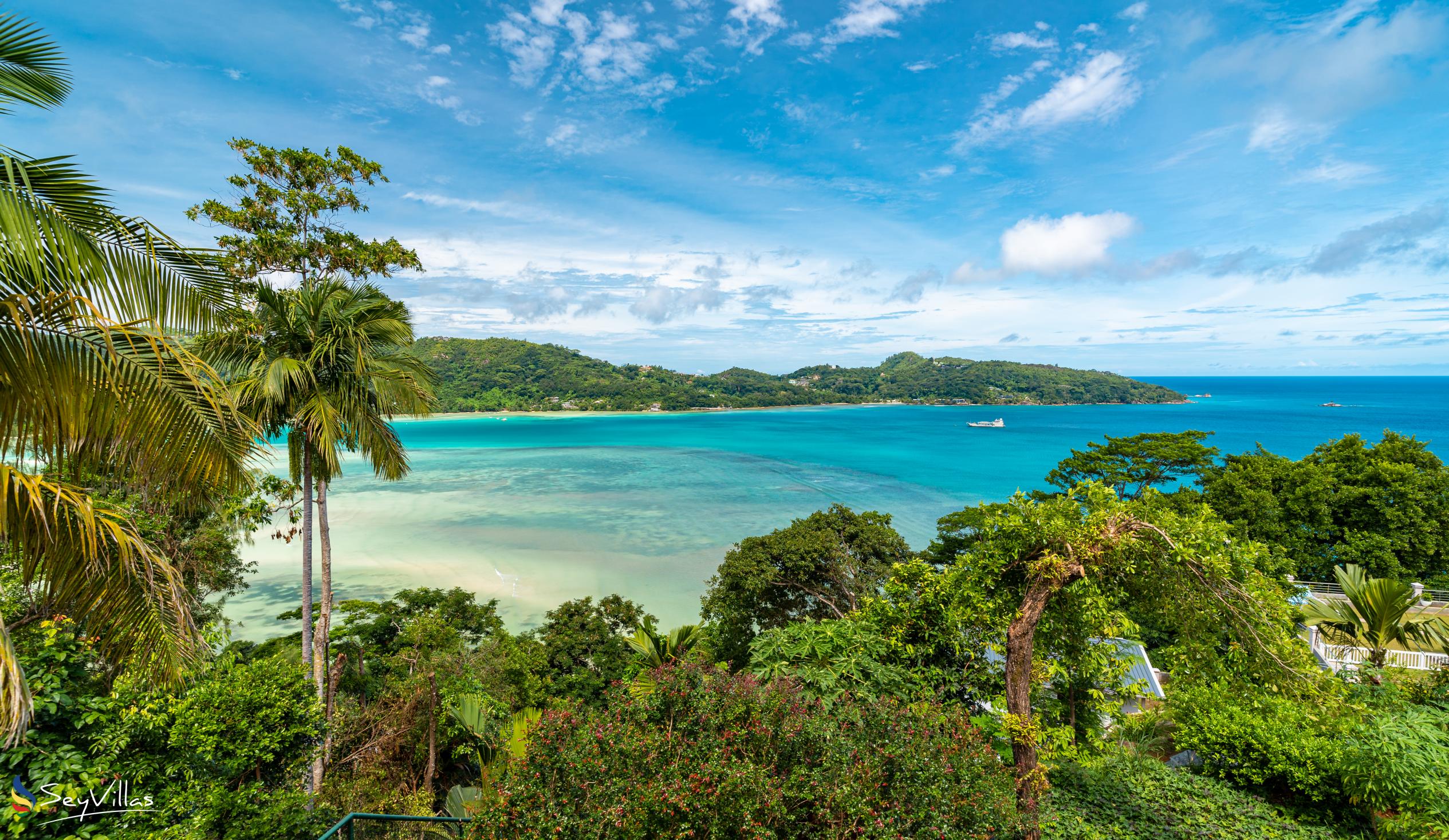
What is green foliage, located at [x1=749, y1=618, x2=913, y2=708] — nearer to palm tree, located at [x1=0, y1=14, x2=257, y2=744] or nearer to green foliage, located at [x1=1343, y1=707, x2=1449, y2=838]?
green foliage, located at [x1=1343, y1=707, x2=1449, y2=838]

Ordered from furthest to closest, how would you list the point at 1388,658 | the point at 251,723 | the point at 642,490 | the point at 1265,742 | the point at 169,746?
1. the point at 642,490
2. the point at 1388,658
3. the point at 1265,742
4. the point at 251,723
5. the point at 169,746

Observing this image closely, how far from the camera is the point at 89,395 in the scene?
2473 mm

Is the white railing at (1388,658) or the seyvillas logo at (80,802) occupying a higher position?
the seyvillas logo at (80,802)

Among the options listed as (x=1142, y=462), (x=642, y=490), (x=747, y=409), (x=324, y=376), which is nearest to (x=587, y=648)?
(x=324, y=376)

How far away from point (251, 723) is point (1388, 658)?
1682cm

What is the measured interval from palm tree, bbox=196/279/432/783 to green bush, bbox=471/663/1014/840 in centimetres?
416

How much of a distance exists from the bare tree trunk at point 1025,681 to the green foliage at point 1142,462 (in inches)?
871

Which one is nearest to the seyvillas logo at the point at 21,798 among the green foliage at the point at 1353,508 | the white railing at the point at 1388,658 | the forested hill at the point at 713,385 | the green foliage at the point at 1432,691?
the green foliage at the point at 1432,691

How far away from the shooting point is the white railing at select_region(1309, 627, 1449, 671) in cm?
933

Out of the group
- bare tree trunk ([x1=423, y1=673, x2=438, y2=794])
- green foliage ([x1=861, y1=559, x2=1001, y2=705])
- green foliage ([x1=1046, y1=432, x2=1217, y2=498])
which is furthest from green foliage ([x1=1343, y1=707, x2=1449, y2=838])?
green foliage ([x1=1046, y1=432, x2=1217, y2=498])

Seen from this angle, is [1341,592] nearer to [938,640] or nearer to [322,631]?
[938,640]

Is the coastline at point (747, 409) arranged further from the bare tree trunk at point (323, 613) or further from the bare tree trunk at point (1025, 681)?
the bare tree trunk at point (1025, 681)

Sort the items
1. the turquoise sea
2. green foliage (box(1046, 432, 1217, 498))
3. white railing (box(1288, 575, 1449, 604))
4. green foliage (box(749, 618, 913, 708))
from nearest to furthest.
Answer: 1. green foliage (box(749, 618, 913, 708))
2. white railing (box(1288, 575, 1449, 604))
3. the turquoise sea
4. green foliage (box(1046, 432, 1217, 498))

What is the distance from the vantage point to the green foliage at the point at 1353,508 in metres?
16.3
